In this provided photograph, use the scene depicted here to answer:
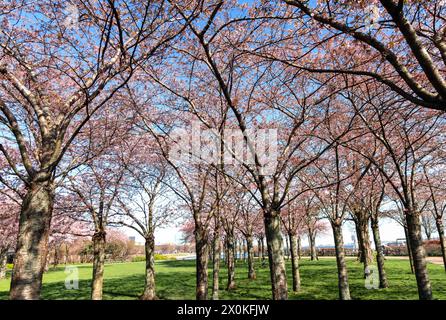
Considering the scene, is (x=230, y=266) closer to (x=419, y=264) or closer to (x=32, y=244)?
(x=419, y=264)

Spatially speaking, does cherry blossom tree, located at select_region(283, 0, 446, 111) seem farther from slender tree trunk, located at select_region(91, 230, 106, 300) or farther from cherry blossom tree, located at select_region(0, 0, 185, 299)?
slender tree trunk, located at select_region(91, 230, 106, 300)

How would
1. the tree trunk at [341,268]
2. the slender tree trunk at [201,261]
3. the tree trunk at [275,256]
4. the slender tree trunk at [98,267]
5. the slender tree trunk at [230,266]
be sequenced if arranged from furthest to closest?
1. the slender tree trunk at [230,266]
2. the slender tree trunk at [98,267]
3. the tree trunk at [341,268]
4. the slender tree trunk at [201,261]
5. the tree trunk at [275,256]

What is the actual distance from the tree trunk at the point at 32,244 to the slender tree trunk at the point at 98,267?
7.47 m

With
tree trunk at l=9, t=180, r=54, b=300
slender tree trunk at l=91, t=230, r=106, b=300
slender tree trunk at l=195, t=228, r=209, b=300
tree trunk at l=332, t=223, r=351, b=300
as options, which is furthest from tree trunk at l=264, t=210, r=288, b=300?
slender tree trunk at l=91, t=230, r=106, b=300

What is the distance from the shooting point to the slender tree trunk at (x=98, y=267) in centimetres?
1211

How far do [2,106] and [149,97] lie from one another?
519 cm

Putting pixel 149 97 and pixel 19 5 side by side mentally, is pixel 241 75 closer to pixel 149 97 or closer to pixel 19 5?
pixel 149 97

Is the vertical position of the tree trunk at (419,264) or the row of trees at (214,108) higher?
the row of trees at (214,108)

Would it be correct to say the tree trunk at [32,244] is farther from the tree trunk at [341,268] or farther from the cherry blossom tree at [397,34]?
the tree trunk at [341,268]

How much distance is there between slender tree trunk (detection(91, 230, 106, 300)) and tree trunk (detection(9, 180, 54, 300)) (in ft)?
24.5

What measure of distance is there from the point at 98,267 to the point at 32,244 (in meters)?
7.99

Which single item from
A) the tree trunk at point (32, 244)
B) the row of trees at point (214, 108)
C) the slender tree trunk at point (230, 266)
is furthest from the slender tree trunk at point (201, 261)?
the slender tree trunk at point (230, 266)

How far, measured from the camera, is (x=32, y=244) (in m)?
5.13

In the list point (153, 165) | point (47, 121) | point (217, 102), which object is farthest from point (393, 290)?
point (47, 121)
